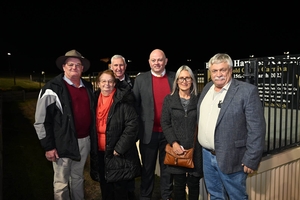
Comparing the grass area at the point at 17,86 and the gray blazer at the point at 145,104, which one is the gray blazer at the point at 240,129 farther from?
the grass area at the point at 17,86

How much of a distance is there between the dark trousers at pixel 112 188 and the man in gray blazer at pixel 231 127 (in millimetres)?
1222

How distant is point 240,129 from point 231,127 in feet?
0.30

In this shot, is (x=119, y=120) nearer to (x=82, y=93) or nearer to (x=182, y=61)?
(x=82, y=93)

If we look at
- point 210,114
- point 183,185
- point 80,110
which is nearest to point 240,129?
point 210,114

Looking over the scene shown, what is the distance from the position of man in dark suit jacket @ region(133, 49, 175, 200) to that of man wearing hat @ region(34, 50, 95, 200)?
0.68 metres

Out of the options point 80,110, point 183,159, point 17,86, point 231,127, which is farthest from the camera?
point 17,86

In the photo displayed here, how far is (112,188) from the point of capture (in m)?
3.37

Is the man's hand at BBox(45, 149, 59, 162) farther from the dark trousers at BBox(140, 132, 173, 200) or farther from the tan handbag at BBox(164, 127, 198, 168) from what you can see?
the tan handbag at BBox(164, 127, 198, 168)

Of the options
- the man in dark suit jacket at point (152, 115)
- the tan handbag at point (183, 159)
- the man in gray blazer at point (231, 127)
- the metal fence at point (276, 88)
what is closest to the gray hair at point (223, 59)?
the man in gray blazer at point (231, 127)

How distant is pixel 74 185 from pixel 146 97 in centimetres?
152

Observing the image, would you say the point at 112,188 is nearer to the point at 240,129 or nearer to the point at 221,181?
the point at 221,181

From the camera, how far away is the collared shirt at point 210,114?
2.51m

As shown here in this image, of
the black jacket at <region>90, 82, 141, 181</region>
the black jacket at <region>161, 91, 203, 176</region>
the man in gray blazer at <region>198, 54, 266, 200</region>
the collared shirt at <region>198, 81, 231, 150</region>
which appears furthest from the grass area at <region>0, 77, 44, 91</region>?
the man in gray blazer at <region>198, 54, 266, 200</region>

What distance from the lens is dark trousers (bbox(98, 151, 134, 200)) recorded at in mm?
3189
